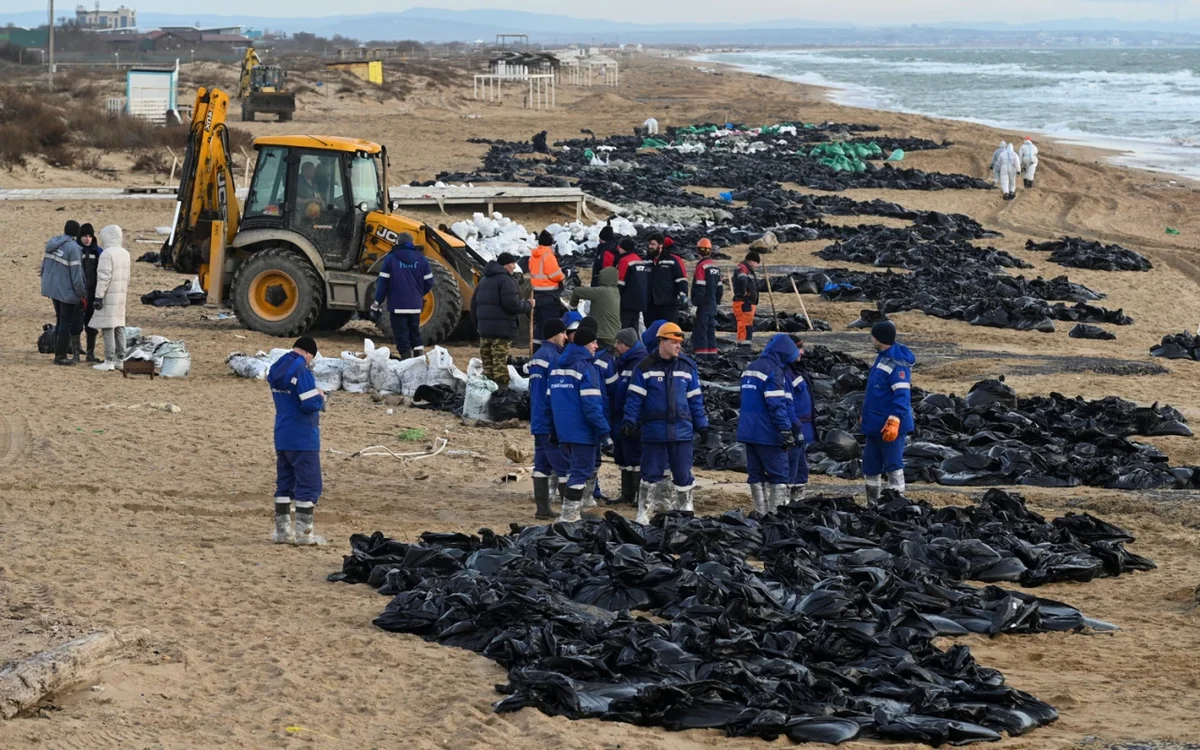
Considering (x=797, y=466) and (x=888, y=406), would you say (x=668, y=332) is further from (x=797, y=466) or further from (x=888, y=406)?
(x=888, y=406)

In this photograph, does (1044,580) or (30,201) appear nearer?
(1044,580)

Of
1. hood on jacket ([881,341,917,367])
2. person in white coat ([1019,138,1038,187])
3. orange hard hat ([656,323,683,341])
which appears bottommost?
hood on jacket ([881,341,917,367])

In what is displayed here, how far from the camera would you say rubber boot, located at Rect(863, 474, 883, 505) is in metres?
11.4

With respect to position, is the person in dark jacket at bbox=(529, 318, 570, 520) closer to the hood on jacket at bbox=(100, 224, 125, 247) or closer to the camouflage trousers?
the camouflage trousers

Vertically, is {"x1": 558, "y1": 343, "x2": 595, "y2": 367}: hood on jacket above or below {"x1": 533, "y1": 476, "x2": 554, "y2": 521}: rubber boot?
above

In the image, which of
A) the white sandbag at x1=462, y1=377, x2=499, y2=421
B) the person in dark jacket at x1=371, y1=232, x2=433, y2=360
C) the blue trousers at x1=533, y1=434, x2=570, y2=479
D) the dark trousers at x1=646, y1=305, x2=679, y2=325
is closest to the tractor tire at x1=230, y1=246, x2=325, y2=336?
the person in dark jacket at x1=371, y1=232, x2=433, y2=360

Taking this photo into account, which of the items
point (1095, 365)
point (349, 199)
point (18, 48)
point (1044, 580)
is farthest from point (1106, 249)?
point (18, 48)

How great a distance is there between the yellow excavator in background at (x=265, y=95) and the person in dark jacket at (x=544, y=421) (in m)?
43.7

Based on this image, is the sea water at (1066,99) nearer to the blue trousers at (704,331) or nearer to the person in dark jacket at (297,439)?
the blue trousers at (704,331)

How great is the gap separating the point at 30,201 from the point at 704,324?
681 inches

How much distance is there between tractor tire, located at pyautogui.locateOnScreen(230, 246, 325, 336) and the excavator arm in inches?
23.2

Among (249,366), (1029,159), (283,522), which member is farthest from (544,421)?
(1029,159)

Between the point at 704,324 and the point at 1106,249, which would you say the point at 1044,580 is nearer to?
the point at 704,324

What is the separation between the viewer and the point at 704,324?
17.2 metres
